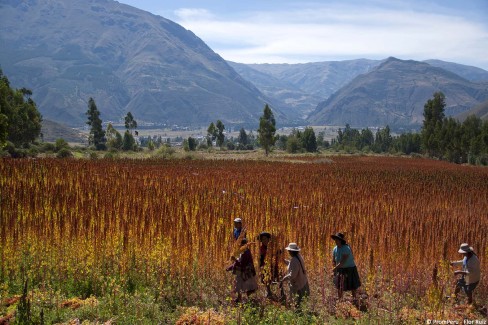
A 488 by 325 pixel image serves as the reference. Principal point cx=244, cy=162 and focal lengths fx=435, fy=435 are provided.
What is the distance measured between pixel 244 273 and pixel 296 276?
87cm

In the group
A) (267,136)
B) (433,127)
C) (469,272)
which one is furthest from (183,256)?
Result: (433,127)

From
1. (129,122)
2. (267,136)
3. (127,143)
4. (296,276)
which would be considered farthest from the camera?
(129,122)

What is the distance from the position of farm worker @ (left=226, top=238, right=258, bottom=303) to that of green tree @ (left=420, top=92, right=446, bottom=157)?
6233 cm

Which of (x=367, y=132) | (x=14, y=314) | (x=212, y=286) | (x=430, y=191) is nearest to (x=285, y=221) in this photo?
(x=212, y=286)

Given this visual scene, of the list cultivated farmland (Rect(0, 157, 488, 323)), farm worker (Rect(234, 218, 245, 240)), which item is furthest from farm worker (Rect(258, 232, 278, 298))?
farm worker (Rect(234, 218, 245, 240))

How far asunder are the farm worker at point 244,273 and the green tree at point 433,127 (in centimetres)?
6233

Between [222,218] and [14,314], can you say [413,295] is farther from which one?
[14,314]

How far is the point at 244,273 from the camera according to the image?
733 centimetres

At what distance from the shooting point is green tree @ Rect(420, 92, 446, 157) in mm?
65438

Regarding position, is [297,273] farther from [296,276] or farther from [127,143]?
[127,143]

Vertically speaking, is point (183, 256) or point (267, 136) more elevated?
→ point (267, 136)

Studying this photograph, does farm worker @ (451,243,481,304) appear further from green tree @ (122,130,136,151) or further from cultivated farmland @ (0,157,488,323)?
green tree @ (122,130,136,151)

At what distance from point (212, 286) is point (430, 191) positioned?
15631 mm

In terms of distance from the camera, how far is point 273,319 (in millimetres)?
6477
